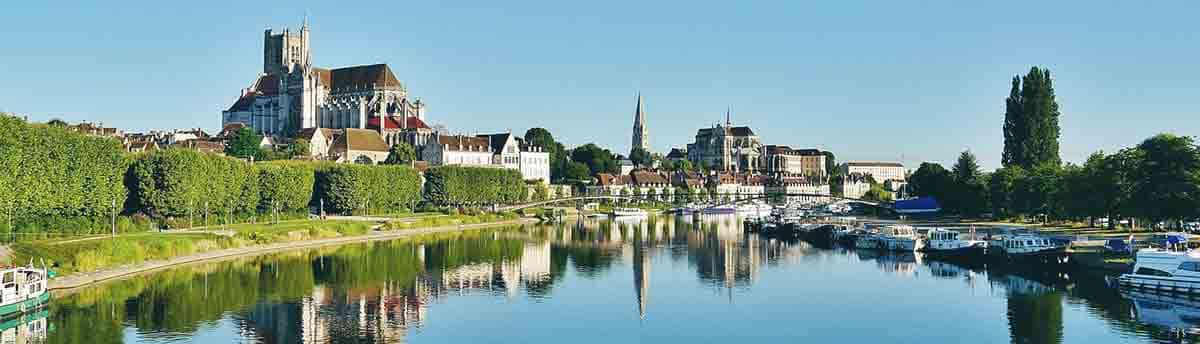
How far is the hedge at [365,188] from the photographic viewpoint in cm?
9125

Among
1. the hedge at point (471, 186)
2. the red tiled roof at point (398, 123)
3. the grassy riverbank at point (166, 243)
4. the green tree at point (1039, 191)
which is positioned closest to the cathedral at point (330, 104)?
the red tiled roof at point (398, 123)

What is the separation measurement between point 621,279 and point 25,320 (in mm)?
26303

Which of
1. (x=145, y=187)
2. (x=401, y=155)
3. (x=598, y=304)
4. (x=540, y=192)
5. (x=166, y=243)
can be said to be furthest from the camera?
(x=540, y=192)

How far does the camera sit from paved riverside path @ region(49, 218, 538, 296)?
152 feet

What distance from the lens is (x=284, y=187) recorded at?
81.8m

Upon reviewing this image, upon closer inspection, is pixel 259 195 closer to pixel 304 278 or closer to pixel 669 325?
pixel 304 278

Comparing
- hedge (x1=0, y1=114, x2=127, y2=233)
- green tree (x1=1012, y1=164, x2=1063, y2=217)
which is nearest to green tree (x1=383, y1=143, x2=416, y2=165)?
green tree (x1=1012, y1=164, x2=1063, y2=217)

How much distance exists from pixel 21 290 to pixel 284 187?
43626 mm

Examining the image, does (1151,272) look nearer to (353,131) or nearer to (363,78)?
(353,131)

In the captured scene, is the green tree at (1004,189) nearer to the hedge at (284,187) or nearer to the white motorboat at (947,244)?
the white motorboat at (947,244)

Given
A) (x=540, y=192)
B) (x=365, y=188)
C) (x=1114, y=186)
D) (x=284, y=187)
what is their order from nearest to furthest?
(x=1114, y=186), (x=284, y=187), (x=365, y=188), (x=540, y=192)

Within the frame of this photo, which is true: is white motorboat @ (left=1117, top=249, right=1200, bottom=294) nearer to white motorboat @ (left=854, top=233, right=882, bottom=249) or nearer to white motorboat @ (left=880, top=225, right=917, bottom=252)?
white motorboat @ (left=880, top=225, right=917, bottom=252)

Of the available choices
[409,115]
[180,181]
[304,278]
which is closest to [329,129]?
[409,115]

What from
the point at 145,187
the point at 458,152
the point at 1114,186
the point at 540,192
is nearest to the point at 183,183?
the point at 145,187
